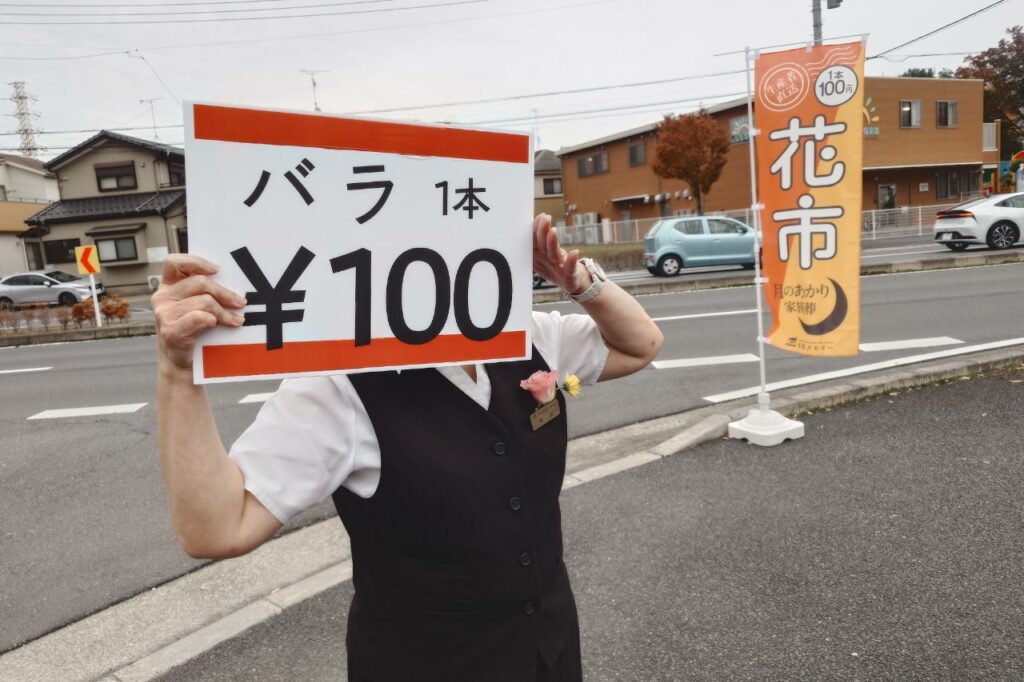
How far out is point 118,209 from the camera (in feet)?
107

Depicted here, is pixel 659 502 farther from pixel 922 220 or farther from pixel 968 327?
pixel 922 220

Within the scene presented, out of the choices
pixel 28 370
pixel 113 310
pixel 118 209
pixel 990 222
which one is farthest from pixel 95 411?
pixel 118 209

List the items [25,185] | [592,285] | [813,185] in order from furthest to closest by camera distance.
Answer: [25,185], [813,185], [592,285]

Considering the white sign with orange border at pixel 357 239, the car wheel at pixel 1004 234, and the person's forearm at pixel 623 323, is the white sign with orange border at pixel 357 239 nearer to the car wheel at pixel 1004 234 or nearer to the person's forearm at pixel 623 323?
the person's forearm at pixel 623 323

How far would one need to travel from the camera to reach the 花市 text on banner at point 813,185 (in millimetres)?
4422

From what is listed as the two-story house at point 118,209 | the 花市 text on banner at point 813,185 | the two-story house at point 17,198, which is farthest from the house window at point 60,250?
the 花市 text on banner at point 813,185

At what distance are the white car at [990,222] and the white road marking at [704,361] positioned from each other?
12.7 m

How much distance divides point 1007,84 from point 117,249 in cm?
5153

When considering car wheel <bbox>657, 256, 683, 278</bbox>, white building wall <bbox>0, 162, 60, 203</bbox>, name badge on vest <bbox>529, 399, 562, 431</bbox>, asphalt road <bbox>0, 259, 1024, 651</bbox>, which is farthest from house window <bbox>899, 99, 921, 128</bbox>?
white building wall <bbox>0, 162, 60, 203</bbox>

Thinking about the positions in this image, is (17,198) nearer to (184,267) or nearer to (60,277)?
(60,277)

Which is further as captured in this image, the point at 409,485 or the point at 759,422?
the point at 759,422

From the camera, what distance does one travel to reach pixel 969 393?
5.66 metres

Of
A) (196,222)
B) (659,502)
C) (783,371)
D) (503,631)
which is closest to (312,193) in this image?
(196,222)

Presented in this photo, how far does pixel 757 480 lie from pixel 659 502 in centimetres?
68
